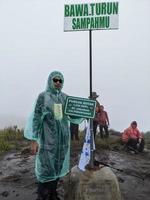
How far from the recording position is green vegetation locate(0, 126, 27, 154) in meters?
14.7

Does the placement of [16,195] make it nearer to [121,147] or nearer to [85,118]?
[85,118]

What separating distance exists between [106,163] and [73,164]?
838 millimetres

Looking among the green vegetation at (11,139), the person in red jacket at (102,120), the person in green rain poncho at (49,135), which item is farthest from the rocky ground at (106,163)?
the person in red jacket at (102,120)

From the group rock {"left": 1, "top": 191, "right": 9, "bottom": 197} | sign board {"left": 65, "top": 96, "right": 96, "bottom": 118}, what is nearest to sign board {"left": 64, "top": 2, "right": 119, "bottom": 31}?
sign board {"left": 65, "top": 96, "right": 96, "bottom": 118}

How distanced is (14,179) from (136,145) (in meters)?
5.95

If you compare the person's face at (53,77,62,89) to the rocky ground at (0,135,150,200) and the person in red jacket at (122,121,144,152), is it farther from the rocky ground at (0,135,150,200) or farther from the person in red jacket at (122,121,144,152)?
the person in red jacket at (122,121,144,152)

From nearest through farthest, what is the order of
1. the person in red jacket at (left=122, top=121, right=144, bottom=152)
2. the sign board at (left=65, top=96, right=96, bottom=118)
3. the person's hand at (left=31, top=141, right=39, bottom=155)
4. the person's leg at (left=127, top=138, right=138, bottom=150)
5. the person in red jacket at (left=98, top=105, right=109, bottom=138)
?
the sign board at (left=65, top=96, right=96, bottom=118) → the person's hand at (left=31, top=141, right=39, bottom=155) → the person in red jacket at (left=122, top=121, right=144, bottom=152) → the person's leg at (left=127, top=138, right=138, bottom=150) → the person in red jacket at (left=98, top=105, right=109, bottom=138)

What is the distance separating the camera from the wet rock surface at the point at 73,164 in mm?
9195

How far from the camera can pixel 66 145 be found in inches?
321

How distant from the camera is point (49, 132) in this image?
7988 millimetres

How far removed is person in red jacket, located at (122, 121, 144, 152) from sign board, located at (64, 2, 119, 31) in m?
7.33

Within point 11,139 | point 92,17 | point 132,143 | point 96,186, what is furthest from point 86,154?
point 11,139

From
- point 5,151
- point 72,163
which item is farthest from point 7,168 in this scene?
point 5,151

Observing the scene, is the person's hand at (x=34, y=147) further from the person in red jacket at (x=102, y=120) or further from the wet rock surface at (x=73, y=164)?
the person in red jacket at (x=102, y=120)
